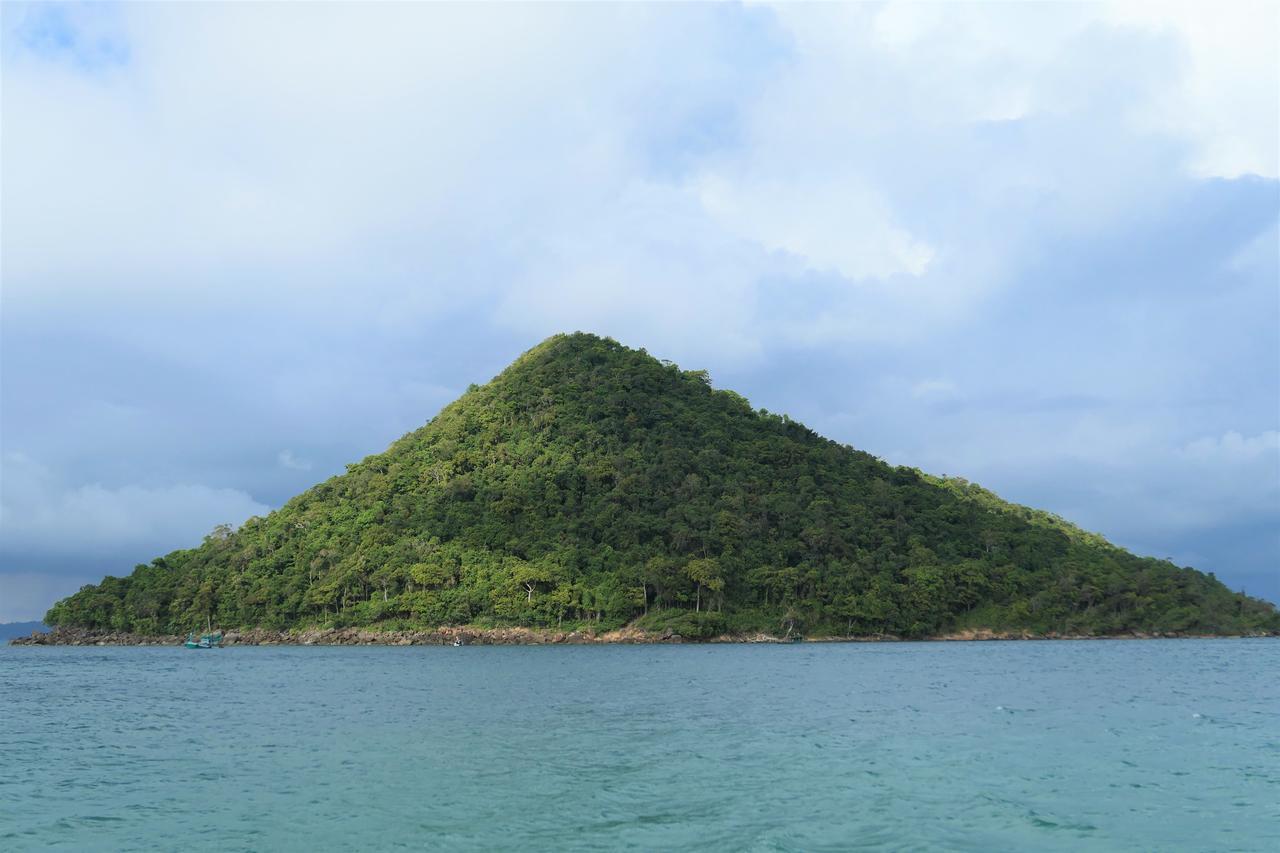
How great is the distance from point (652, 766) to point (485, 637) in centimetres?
9188

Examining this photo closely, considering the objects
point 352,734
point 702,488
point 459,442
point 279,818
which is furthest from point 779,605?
point 279,818

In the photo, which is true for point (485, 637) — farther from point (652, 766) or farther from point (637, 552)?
point (652, 766)

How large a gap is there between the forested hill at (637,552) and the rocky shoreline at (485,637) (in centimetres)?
158

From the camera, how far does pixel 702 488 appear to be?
472 feet

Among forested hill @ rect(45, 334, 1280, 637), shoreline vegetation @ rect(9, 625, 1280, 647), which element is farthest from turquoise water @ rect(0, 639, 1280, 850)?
forested hill @ rect(45, 334, 1280, 637)

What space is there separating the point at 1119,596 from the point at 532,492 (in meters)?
82.9

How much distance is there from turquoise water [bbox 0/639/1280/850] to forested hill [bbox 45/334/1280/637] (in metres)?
70.0

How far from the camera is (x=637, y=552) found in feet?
407

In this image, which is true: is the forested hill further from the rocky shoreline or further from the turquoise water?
the turquoise water

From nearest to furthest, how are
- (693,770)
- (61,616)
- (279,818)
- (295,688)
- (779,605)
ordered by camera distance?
(279,818)
(693,770)
(295,688)
(779,605)
(61,616)

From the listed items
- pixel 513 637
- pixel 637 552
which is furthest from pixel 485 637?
pixel 637 552

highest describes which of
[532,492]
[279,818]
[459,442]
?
[459,442]

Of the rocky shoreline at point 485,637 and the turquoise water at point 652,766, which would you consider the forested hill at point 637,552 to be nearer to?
the rocky shoreline at point 485,637

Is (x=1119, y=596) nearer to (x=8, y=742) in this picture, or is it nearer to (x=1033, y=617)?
(x=1033, y=617)
